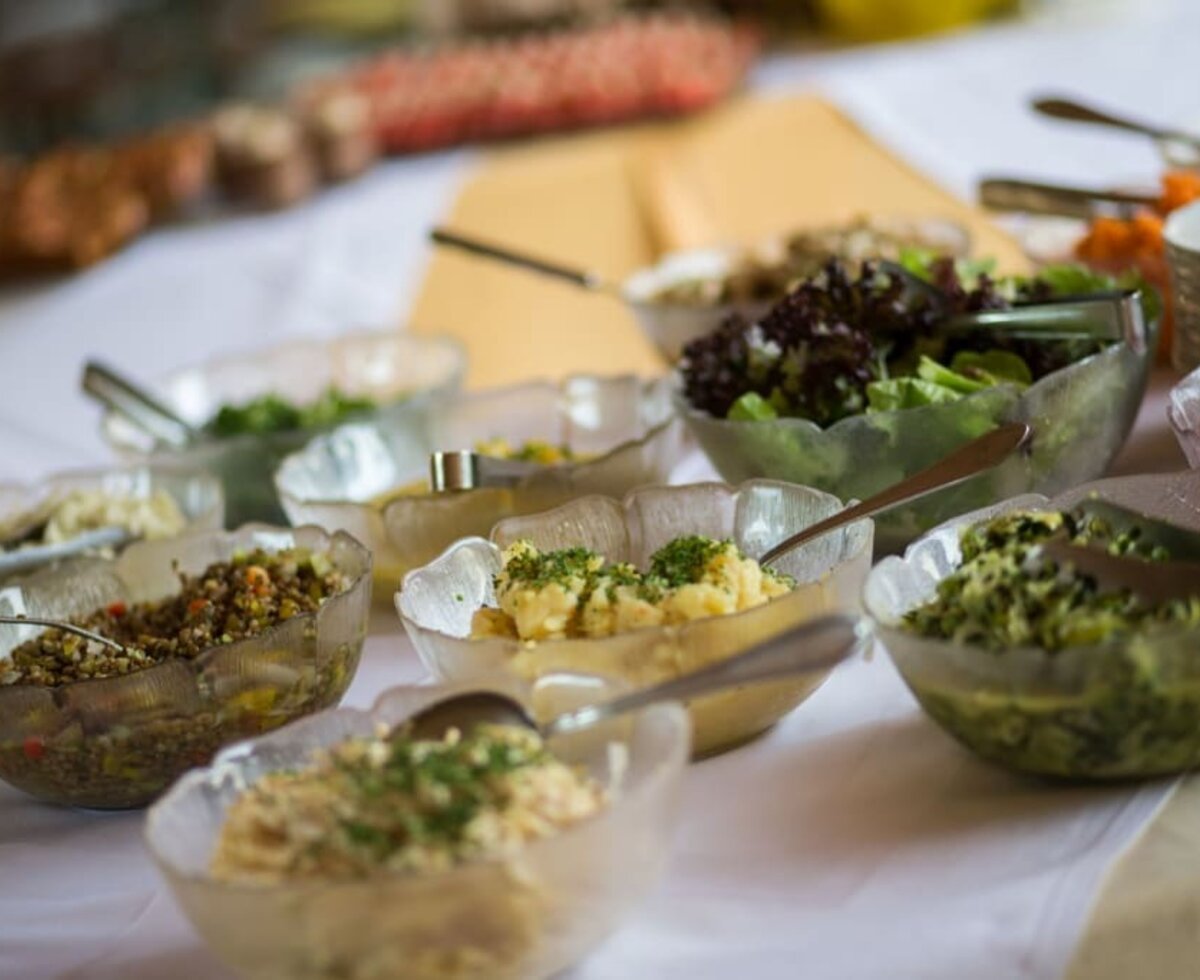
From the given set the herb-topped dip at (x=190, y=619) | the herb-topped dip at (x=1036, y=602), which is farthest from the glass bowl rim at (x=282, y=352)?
the herb-topped dip at (x=1036, y=602)

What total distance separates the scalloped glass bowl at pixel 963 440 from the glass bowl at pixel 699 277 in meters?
0.50

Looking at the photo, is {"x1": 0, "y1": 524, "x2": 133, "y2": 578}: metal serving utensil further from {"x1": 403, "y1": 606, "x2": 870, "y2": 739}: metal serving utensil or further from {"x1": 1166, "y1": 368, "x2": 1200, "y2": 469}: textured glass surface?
{"x1": 1166, "y1": 368, "x2": 1200, "y2": 469}: textured glass surface

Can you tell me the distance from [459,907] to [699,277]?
1479mm

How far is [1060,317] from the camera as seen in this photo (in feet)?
4.94

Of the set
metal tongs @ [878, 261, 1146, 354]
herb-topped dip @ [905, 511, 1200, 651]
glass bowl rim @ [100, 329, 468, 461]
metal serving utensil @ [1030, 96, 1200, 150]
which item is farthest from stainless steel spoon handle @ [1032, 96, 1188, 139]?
herb-topped dip @ [905, 511, 1200, 651]

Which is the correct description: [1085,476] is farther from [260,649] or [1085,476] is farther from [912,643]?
[260,649]

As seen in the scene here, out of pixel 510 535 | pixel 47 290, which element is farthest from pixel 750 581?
pixel 47 290

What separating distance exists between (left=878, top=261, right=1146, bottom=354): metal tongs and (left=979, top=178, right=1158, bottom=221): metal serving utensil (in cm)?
39

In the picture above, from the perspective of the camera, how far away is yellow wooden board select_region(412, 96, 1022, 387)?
9.39 ft

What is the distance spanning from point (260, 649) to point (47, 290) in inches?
94.5

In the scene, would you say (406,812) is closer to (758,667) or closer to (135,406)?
(758,667)

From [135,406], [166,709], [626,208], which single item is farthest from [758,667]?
[626,208]

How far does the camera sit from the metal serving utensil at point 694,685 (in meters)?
1.02

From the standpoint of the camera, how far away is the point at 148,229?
3.66 m
